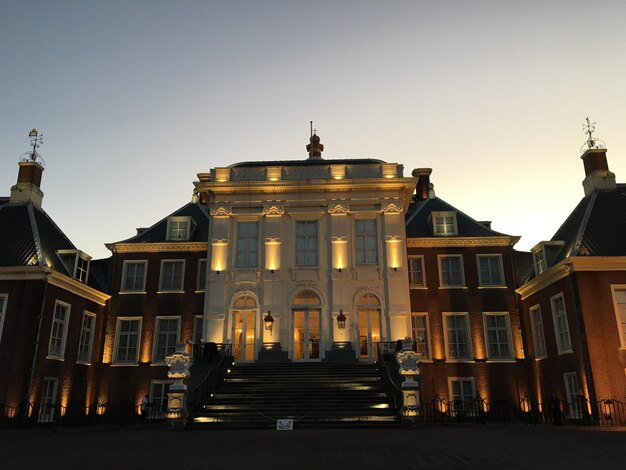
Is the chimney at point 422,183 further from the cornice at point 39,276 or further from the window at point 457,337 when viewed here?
the cornice at point 39,276

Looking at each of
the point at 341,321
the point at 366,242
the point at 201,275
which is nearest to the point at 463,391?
the point at 341,321

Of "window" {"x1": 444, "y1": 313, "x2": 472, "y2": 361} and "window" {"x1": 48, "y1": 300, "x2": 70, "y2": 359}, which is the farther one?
"window" {"x1": 444, "y1": 313, "x2": 472, "y2": 361}

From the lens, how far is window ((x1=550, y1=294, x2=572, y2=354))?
2388 centimetres

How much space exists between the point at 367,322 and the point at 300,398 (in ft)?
23.9

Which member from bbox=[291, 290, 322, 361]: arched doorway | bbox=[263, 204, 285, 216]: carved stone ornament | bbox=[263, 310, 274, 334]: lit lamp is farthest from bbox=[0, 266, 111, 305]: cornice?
bbox=[291, 290, 322, 361]: arched doorway

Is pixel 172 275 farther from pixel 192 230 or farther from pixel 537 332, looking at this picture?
pixel 537 332

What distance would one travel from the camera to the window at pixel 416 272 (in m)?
30.4

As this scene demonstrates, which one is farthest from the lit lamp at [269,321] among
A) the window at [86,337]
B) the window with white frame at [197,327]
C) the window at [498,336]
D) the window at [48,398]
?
the window at [498,336]

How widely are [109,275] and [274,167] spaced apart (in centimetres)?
1139

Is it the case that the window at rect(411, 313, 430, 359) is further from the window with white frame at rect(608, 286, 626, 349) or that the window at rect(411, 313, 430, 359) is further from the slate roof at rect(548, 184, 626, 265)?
the window with white frame at rect(608, 286, 626, 349)

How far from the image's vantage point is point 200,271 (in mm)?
31125

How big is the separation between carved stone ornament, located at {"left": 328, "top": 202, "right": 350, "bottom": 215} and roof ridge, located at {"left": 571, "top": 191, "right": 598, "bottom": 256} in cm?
1075

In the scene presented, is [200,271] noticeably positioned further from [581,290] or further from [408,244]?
[581,290]

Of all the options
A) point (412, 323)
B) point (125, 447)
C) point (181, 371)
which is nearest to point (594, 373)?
point (412, 323)
